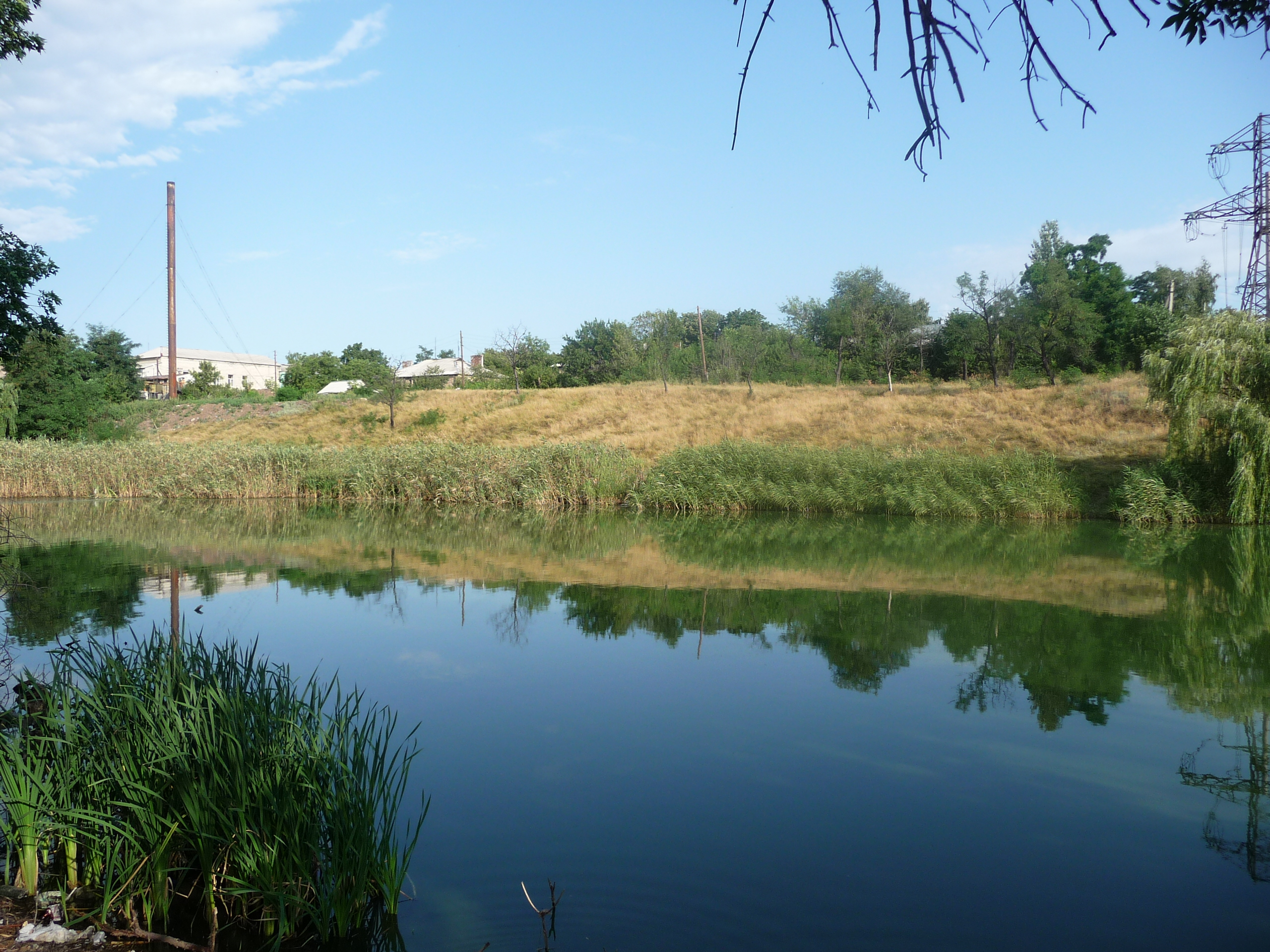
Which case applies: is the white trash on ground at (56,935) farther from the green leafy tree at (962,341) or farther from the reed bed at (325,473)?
the green leafy tree at (962,341)

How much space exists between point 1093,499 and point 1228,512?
11.5ft

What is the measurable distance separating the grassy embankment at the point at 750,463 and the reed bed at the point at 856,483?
0.14ft

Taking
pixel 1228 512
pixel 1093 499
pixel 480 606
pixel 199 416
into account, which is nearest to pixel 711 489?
pixel 1093 499

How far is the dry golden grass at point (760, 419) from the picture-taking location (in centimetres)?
3088

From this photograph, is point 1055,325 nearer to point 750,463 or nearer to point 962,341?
point 962,341

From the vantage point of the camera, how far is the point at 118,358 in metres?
60.1

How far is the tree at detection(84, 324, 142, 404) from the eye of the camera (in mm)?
55438

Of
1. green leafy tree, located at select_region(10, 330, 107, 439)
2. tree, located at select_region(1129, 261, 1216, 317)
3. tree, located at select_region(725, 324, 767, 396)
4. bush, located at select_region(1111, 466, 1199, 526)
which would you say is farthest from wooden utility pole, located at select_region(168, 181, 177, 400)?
tree, located at select_region(1129, 261, 1216, 317)

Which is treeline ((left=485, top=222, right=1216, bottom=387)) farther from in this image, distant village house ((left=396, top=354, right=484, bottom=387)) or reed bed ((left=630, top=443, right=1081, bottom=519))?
reed bed ((left=630, top=443, right=1081, bottom=519))

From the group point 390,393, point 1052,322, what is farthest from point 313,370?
point 1052,322

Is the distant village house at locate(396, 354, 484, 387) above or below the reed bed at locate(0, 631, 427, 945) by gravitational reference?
above

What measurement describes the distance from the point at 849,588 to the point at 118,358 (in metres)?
61.4

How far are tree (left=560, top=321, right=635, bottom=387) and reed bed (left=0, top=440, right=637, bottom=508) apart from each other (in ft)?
96.4

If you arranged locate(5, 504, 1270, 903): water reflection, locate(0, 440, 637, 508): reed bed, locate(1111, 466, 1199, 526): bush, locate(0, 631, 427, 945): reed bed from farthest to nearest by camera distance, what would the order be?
locate(0, 440, 637, 508): reed bed < locate(1111, 466, 1199, 526): bush < locate(5, 504, 1270, 903): water reflection < locate(0, 631, 427, 945): reed bed
